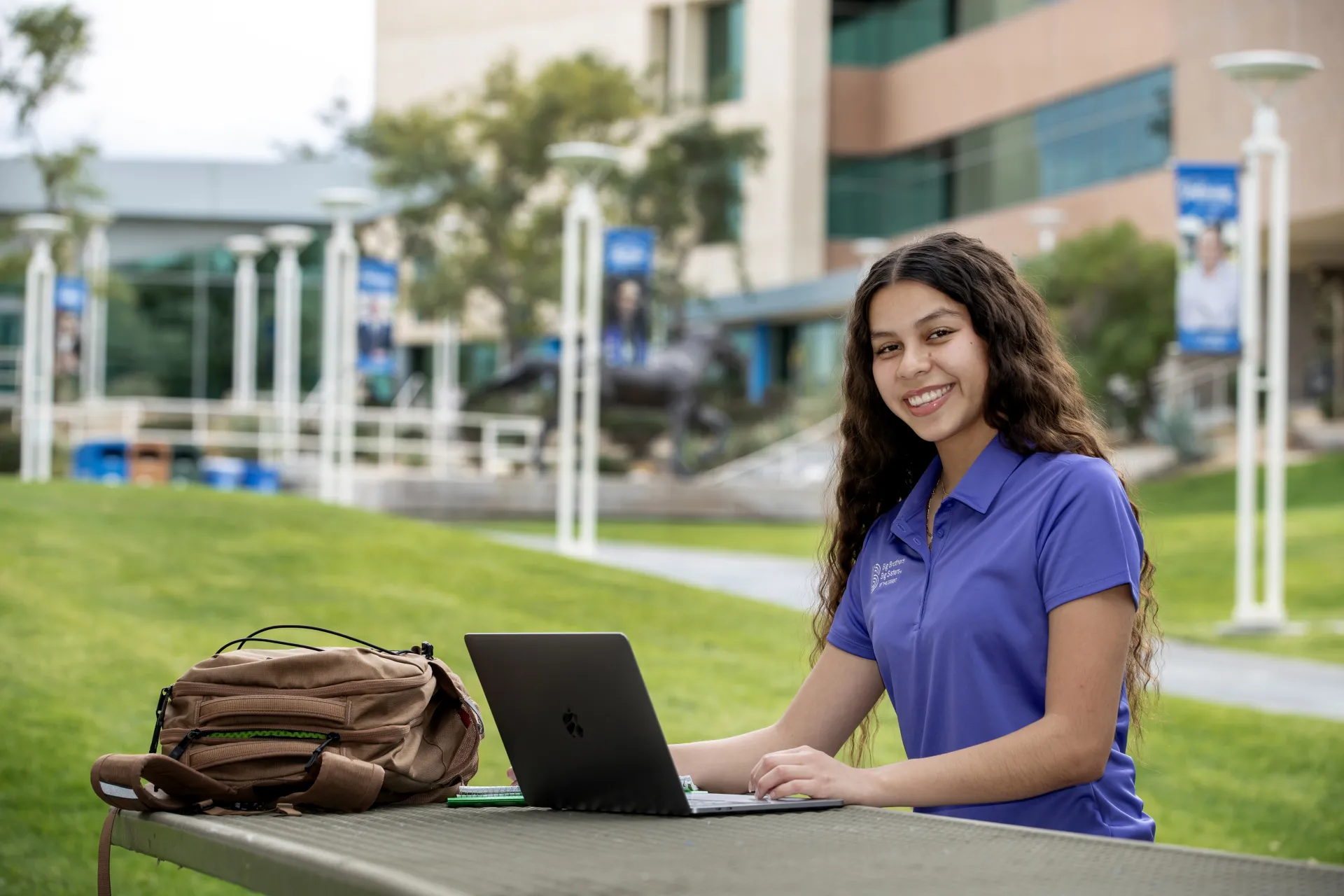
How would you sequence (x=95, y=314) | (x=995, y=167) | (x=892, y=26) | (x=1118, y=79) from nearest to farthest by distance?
(x=1118, y=79), (x=95, y=314), (x=995, y=167), (x=892, y=26)

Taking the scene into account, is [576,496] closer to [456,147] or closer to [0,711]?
[456,147]

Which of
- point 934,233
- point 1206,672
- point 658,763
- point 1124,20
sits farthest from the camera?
point 1124,20

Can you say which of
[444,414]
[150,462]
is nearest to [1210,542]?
[444,414]

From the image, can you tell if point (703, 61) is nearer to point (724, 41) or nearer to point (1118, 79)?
point (724, 41)

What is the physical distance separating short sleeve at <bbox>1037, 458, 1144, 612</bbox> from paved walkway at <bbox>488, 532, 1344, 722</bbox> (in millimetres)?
3865

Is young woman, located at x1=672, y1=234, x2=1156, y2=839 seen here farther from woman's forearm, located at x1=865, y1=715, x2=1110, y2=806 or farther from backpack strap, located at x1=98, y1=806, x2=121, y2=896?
backpack strap, located at x1=98, y1=806, x2=121, y2=896

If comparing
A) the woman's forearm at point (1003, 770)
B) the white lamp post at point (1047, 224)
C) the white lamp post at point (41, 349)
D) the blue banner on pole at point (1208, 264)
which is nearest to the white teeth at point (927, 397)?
the woman's forearm at point (1003, 770)

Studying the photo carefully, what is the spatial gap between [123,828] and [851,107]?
4460 cm

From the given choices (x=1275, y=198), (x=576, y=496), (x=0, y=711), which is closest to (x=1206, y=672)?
(x=1275, y=198)

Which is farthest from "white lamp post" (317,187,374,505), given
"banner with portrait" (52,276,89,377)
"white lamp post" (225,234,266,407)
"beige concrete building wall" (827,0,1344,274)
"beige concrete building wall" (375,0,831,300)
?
"beige concrete building wall" (827,0,1344,274)

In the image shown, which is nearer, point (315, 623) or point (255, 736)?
point (255, 736)

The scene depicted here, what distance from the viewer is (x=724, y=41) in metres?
47.4

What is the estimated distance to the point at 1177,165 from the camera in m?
15.1

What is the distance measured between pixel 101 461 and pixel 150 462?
2.81ft
